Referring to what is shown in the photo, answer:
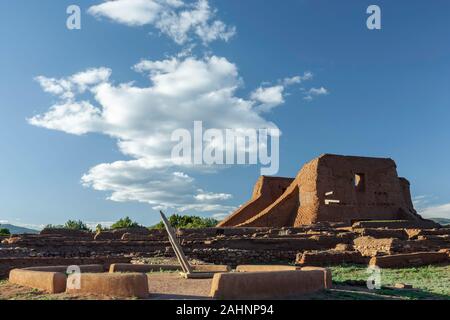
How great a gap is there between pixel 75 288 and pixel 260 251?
11.2m

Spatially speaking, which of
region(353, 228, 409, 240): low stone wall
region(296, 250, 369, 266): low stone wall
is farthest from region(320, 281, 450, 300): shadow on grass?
region(353, 228, 409, 240): low stone wall

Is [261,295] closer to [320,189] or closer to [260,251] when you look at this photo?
[260,251]

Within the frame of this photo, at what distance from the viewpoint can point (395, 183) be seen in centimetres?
3353

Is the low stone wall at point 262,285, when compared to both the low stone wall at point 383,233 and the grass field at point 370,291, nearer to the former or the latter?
the grass field at point 370,291

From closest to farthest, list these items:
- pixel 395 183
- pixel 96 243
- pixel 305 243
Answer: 1. pixel 96 243
2. pixel 305 243
3. pixel 395 183

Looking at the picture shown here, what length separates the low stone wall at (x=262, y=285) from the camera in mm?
6633

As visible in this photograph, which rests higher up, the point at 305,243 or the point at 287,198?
the point at 287,198

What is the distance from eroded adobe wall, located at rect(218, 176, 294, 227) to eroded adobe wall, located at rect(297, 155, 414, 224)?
4359 millimetres

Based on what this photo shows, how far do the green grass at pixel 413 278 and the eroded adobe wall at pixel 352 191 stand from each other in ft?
51.0

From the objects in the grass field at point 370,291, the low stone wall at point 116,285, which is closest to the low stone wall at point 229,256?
the grass field at point 370,291

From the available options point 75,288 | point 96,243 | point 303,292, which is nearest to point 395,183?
point 96,243

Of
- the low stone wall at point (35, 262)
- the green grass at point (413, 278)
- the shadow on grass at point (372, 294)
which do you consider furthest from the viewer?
the low stone wall at point (35, 262)

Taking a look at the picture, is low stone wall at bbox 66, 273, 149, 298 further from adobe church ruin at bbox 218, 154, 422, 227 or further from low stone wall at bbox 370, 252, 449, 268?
adobe church ruin at bbox 218, 154, 422, 227

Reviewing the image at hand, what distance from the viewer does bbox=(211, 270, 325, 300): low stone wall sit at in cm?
663
